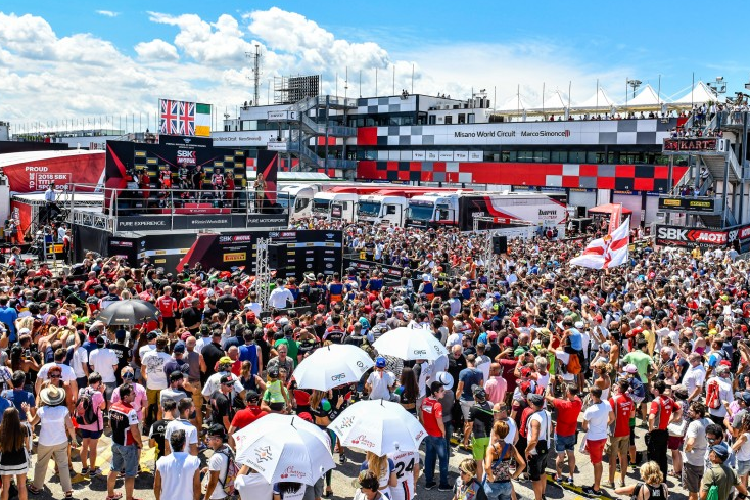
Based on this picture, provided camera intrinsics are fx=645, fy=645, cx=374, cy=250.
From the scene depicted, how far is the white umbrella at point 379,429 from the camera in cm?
650


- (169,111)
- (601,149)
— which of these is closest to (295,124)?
(169,111)

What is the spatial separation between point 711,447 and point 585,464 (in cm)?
268

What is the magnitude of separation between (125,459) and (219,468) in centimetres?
174

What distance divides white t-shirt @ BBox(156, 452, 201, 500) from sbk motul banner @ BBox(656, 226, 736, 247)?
34.3m

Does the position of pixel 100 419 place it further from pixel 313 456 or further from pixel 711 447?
pixel 711 447

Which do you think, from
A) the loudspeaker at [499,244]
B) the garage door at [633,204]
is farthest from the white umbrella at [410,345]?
the garage door at [633,204]

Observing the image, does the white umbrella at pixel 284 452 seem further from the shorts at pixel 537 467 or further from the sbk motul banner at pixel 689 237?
the sbk motul banner at pixel 689 237

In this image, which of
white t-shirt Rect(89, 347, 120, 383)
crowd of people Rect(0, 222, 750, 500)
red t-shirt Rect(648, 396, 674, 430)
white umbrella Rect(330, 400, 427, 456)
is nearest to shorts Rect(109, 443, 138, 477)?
crowd of people Rect(0, 222, 750, 500)

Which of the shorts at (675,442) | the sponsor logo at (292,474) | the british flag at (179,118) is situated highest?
the british flag at (179,118)

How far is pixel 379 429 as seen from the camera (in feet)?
21.6

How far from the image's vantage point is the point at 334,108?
72000mm

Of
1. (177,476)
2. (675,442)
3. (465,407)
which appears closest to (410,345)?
(465,407)

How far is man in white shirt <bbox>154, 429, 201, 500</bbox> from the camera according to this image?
644 centimetres

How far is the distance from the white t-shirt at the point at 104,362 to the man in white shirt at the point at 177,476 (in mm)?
3345
